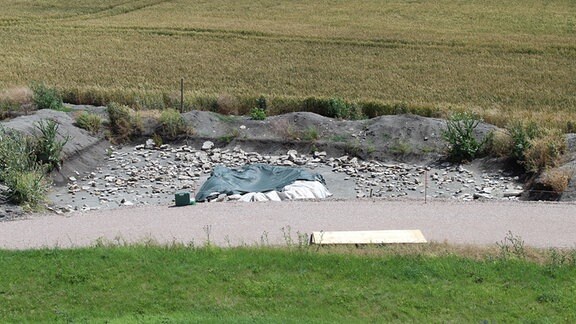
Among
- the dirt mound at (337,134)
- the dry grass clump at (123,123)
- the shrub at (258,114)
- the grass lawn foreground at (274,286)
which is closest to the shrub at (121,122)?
the dry grass clump at (123,123)

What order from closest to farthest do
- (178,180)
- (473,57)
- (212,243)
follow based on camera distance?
1. (212,243)
2. (178,180)
3. (473,57)

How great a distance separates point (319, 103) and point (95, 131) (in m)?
8.30

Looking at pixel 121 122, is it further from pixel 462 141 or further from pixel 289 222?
pixel 289 222

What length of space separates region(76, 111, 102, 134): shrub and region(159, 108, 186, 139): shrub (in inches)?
83.1

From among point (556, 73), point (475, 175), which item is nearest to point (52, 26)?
point (556, 73)

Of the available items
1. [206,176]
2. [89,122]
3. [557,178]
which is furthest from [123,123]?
[557,178]

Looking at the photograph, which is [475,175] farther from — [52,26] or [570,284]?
[52,26]

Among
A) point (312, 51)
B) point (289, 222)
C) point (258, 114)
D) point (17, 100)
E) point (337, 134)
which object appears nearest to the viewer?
point (289, 222)

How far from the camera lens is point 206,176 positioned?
26578 mm

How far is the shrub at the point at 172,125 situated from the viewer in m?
29.5

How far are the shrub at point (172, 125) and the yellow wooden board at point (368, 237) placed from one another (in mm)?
12068

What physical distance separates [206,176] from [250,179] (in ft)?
6.49

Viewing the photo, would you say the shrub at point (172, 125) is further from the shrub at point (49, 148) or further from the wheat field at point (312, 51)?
the wheat field at point (312, 51)

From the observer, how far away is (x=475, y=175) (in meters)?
26.3
